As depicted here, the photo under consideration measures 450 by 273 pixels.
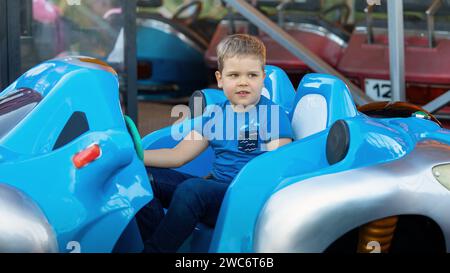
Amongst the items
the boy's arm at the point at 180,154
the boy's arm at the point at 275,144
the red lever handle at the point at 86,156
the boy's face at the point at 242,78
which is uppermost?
the boy's face at the point at 242,78

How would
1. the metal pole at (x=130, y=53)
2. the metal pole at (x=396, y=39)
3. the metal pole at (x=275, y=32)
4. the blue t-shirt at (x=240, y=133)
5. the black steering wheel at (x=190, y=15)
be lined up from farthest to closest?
the black steering wheel at (x=190, y=15), the metal pole at (x=275, y=32), the metal pole at (x=130, y=53), the metal pole at (x=396, y=39), the blue t-shirt at (x=240, y=133)

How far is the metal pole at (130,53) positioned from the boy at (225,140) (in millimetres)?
2532

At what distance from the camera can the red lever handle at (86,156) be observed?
7.90ft

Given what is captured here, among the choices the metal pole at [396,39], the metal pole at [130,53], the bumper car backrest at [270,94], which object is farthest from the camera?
the metal pole at [130,53]

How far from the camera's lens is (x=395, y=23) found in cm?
527

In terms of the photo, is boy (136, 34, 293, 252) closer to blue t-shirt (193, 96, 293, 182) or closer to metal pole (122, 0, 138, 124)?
blue t-shirt (193, 96, 293, 182)

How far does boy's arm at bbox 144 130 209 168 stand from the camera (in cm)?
295

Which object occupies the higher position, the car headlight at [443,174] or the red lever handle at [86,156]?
the red lever handle at [86,156]

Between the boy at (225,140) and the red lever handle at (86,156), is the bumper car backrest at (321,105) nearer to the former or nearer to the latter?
the boy at (225,140)

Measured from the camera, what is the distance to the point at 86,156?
7.90 ft

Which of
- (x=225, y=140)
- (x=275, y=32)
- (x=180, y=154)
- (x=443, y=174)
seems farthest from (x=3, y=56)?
(x=443, y=174)

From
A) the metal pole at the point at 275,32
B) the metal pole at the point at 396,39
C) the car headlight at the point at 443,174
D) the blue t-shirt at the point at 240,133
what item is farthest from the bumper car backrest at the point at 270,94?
the metal pole at the point at 275,32
